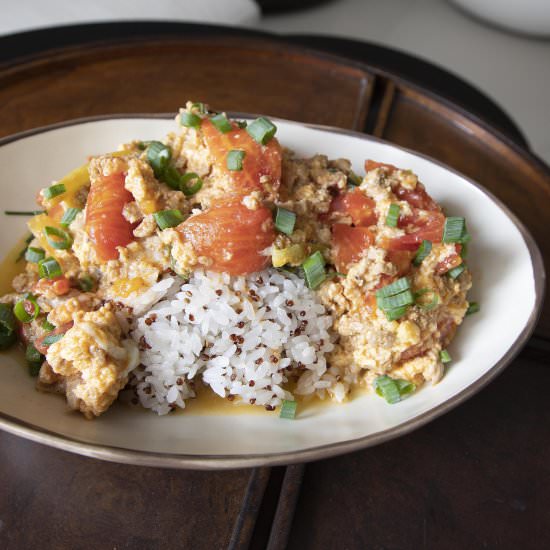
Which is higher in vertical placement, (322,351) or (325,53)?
(325,53)

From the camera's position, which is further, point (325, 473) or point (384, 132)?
point (384, 132)

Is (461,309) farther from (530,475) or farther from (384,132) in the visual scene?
(384,132)

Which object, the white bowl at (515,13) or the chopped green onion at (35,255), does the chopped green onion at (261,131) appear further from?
the white bowl at (515,13)

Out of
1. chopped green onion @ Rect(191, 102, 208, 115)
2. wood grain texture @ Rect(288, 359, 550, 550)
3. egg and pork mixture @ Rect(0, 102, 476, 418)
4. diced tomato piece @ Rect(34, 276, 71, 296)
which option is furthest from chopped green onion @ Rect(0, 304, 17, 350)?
wood grain texture @ Rect(288, 359, 550, 550)

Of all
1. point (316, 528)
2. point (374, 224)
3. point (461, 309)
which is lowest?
point (316, 528)

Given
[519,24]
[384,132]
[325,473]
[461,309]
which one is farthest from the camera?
[519,24]

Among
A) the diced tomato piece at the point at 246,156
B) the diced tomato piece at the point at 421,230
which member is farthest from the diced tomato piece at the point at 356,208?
the diced tomato piece at the point at 246,156

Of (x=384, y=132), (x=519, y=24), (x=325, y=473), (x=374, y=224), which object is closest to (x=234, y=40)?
(x=384, y=132)
